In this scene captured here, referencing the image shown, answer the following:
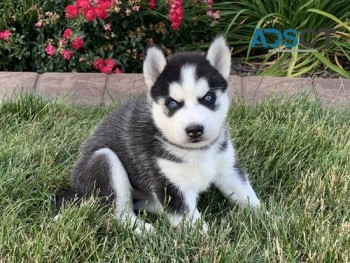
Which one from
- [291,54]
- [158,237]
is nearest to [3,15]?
[291,54]

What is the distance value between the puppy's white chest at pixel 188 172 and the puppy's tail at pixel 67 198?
0.53 meters

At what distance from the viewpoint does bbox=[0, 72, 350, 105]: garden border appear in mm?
5281

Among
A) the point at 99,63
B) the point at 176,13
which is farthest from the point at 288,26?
the point at 99,63

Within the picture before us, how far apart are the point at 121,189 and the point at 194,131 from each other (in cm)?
64

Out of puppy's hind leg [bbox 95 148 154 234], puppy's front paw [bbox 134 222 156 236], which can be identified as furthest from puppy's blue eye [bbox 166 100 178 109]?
puppy's front paw [bbox 134 222 156 236]

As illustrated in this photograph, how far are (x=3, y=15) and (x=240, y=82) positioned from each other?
236 cm

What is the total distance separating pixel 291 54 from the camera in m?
6.21

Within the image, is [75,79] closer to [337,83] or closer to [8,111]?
[8,111]

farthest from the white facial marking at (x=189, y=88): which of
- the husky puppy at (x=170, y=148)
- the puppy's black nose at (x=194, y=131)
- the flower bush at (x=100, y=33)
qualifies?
the flower bush at (x=100, y=33)

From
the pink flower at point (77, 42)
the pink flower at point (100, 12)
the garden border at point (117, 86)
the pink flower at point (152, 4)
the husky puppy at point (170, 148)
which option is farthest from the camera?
the pink flower at point (152, 4)

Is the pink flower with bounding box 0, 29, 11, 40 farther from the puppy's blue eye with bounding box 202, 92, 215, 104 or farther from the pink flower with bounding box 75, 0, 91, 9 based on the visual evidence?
the puppy's blue eye with bounding box 202, 92, 215, 104

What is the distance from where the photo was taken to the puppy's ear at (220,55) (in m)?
3.33

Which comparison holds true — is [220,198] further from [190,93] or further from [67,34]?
[67,34]

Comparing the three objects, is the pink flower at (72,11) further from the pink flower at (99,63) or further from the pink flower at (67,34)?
the pink flower at (99,63)
